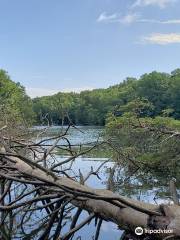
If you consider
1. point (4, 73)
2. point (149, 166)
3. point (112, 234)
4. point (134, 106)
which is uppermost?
point (4, 73)

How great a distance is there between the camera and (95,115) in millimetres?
40875

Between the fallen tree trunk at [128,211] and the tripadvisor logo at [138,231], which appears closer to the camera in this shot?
the fallen tree trunk at [128,211]

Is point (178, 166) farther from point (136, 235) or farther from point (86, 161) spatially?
point (136, 235)

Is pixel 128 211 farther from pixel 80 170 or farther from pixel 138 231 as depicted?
pixel 80 170

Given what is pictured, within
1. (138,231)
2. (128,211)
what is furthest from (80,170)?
(138,231)

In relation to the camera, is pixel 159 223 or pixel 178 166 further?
pixel 178 166

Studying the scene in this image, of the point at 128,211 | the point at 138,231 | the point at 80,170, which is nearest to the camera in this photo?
the point at 138,231

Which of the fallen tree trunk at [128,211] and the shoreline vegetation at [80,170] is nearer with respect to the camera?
the fallen tree trunk at [128,211]

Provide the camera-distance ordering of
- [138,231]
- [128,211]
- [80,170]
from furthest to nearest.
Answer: [80,170] → [128,211] → [138,231]

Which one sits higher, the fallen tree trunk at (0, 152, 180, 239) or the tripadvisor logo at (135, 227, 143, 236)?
the fallen tree trunk at (0, 152, 180, 239)

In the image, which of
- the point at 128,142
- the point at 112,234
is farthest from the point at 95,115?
the point at 112,234

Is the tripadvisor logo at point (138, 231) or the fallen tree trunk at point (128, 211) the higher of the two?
the fallen tree trunk at point (128, 211)

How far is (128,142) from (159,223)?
5.87 meters

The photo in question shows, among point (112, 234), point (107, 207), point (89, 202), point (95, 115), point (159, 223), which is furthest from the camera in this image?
point (95, 115)
